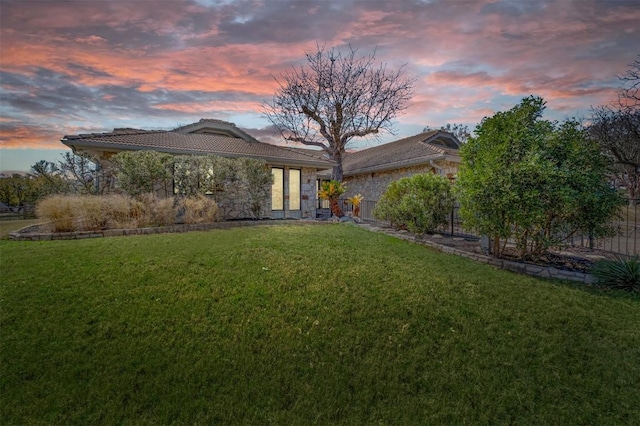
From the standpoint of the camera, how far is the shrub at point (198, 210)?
31.1 feet

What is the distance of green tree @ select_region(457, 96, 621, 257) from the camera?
535 cm

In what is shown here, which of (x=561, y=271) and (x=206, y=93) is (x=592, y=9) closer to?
(x=561, y=271)

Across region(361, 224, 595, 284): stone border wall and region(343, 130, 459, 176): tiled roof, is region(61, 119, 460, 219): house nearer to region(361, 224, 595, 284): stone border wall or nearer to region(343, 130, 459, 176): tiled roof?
region(343, 130, 459, 176): tiled roof

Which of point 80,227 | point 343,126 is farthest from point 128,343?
point 343,126

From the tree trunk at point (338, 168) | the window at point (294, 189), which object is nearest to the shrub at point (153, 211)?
the window at point (294, 189)

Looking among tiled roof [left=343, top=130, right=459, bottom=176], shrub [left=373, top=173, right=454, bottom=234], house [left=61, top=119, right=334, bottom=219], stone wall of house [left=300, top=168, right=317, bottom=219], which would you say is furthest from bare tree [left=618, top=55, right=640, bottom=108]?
stone wall of house [left=300, top=168, right=317, bottom=219]

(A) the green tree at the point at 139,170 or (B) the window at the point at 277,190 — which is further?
(B) the window at the point at 277,190

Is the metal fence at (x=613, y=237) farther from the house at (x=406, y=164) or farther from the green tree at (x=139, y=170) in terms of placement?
the green tree at (x=139, y=170)


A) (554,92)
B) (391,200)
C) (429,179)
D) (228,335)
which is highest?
(554,92)

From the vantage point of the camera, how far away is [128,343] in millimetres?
3105

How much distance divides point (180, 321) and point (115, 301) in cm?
103

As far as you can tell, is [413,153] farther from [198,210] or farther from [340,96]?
[198,210]

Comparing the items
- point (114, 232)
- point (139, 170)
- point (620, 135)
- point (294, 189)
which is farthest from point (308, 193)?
point (620, 135)

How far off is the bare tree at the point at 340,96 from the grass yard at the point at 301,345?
14.8 m
